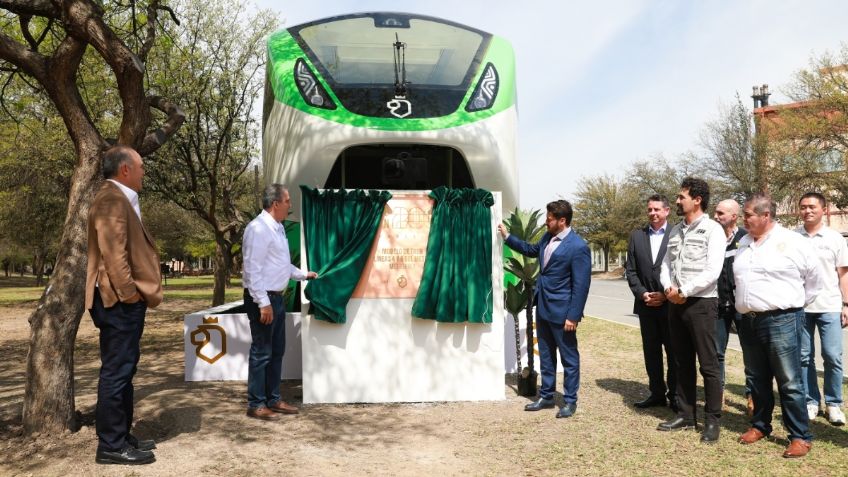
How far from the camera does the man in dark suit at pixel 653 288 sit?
581 cm

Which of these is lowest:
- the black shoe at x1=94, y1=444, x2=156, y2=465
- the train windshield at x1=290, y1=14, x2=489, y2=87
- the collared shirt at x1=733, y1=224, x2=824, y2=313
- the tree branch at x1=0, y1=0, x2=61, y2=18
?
the black shoe at x1=94, y1=444, x2=156, y2=465

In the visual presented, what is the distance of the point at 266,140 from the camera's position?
7.81 metres

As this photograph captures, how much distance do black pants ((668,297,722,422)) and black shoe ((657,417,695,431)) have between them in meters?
0.05

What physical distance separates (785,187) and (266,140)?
2848cm

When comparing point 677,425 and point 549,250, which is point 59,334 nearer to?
point 549,250

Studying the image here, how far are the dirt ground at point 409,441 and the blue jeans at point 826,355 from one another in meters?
0.24

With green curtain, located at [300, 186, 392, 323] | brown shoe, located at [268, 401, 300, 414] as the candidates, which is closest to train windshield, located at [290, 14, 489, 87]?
green curtain, located at [300, 186, 392, 323]

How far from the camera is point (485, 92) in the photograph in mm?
7355

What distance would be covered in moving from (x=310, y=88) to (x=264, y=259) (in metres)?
2.42

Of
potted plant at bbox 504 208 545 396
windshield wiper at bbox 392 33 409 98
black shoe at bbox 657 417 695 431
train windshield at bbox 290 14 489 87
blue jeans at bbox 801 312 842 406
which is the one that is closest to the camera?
black shoe at bbox 657 417 695 431

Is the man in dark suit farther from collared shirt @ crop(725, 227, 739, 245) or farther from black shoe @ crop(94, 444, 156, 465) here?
black shoe @ crop(94, 444, 156, 465)

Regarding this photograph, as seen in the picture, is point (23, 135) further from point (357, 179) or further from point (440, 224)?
point (440, 224)

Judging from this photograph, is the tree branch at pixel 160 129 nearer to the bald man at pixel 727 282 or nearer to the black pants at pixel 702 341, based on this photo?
the black pants at pixel 702 341

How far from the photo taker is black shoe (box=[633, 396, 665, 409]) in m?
5.96
